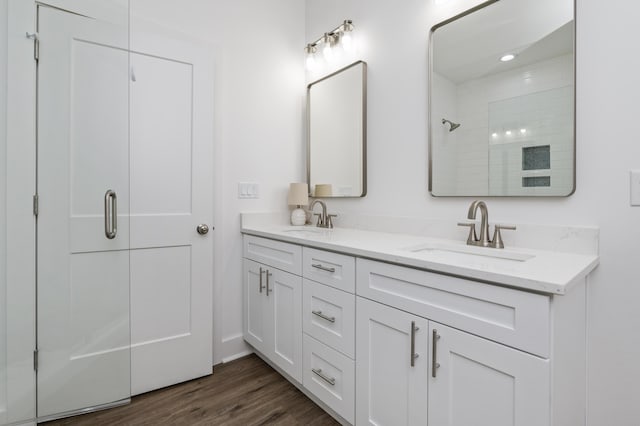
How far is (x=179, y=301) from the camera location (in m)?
1.92

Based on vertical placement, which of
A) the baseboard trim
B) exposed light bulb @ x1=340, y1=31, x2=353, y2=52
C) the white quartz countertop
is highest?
exposed light bulb @ x1=340, y1=31, x2=353, y2=52

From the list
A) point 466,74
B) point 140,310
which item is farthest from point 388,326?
point 140,310

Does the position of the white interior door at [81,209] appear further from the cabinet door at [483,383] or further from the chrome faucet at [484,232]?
the chrome faucet at [484,232]

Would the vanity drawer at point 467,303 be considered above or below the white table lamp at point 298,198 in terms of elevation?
below

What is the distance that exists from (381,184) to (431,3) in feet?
3.28

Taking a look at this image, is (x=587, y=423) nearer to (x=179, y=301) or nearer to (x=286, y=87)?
(x=179, y=301)

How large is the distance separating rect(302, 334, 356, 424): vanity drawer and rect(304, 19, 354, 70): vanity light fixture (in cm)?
189

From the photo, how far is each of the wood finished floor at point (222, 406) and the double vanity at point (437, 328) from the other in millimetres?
108

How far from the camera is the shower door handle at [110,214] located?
153cm

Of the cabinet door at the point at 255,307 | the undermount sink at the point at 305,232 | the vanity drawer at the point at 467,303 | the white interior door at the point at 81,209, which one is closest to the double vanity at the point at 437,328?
the vanity drawer at the point at 467,303

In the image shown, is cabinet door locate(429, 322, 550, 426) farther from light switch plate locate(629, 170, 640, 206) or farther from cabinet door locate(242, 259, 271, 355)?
cabinet door locate(242, 259, 271, 355)

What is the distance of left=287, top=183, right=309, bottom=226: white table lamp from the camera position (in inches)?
91.7

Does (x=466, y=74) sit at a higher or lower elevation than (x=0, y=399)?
higher

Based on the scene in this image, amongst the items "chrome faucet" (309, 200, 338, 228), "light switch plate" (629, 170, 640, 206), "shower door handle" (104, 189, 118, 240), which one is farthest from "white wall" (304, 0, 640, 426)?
"shower door handle" (104, 189, 118, 240)
